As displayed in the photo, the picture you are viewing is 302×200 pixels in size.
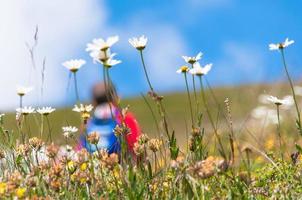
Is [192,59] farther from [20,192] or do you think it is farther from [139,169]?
[20,192]

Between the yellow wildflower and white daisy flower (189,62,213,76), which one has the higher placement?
white daisy flower (189,62,213,76)

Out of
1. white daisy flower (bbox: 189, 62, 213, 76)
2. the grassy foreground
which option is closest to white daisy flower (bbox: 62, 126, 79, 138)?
the grassy foreground

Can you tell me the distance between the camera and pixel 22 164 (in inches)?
168

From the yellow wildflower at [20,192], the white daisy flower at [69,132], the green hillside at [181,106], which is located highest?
the green hillside at [181,106]

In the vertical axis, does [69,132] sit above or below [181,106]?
below

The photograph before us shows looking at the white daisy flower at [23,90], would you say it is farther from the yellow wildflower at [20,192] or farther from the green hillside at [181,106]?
the yellow wildflower at [20,192]

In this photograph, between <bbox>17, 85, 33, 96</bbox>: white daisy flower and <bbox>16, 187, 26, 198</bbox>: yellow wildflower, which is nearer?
<bbox>16, 187, 26, 198</bbox>: yellow wildflower

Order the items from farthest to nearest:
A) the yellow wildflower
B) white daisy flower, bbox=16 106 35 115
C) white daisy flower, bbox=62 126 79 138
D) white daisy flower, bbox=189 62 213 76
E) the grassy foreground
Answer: white daisy flower, bbox=16 106 35 115, white daisy flower, bbox=62 126 79 138, white daisy flower, bbox=189 62 213 76, the grassy foreground, the yellow wildflower

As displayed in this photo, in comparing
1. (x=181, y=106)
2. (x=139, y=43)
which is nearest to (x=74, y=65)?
(x=139, y=43)

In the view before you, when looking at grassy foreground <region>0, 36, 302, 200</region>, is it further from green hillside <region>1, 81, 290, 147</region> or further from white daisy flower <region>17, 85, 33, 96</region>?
green hillside <region>1, 81, 290, 147</region>

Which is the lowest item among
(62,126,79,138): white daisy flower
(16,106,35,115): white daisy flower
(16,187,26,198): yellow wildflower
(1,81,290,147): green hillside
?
(16,187,26,198): yellow wildflower

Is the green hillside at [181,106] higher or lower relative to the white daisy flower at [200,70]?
higher

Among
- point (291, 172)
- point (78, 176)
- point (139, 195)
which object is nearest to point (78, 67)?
point (78, 176)

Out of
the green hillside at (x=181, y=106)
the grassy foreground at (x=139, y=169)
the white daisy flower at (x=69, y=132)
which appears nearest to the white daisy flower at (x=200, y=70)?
the grassy foreground at (x=139, y=169)
